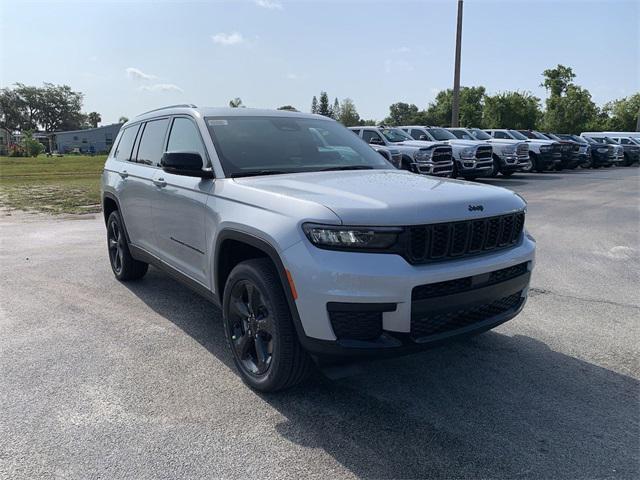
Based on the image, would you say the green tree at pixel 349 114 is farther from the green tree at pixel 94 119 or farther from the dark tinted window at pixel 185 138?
the dark tinted window at pixel 185 138

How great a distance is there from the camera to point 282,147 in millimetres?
4293

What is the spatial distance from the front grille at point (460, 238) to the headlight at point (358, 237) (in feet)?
0.39

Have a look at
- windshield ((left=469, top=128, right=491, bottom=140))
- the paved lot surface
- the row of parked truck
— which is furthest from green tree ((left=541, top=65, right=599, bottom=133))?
the paved lot surface

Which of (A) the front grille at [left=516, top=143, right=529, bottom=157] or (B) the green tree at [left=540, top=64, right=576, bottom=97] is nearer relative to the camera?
(A) the front grille at [left=516, top=143, right=529, bottom=157]

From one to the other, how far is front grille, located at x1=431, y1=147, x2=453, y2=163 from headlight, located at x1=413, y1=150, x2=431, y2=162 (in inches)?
5.9

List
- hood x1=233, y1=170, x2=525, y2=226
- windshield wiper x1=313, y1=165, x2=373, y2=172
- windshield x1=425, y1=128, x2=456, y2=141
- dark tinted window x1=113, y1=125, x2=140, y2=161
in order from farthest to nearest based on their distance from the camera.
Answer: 1. windshield x1=425, y1=128, x2=456, y2=141
2. dark tinted window x1=113, y1=125, x2=140, y2=161
3. windshield wiper x1=313, y1=165, x2=373, y2=172
4. hood x1=233, y1=170, x2=525, y2=226

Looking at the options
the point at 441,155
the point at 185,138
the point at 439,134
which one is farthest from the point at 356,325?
the point at 439,134

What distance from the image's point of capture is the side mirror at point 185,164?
372 cm

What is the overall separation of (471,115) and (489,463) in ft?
289

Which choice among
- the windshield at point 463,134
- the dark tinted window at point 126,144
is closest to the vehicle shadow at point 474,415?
the dark tinted window at point 126,144

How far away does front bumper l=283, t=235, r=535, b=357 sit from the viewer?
110 inches

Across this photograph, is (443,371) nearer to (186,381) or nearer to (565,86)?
(186,381)

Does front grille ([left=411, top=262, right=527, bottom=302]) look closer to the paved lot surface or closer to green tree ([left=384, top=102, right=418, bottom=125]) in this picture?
the paved lot surface

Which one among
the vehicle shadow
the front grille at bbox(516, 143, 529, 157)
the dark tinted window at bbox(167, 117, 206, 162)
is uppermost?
the dark tinted window at bbox(167, 117, 206, 162)
